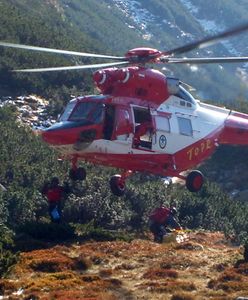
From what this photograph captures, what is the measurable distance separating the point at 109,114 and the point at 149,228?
11.8ft

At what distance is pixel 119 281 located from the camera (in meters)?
15.1

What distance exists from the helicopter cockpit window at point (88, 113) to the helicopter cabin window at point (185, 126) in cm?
279

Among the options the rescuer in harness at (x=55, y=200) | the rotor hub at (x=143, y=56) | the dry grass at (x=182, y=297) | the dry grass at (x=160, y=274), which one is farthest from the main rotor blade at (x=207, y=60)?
the dry grass at (x=182, y=297)

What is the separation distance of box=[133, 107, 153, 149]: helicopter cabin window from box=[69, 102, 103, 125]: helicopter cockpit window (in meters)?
1.16

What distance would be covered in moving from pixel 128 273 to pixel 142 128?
6.10m

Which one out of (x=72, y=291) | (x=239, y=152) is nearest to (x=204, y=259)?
(x=72, y=291)

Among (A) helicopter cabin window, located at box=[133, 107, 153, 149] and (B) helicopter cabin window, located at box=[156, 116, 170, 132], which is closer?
(A) helicopter cabin window, located at box=[133, 107, 153, 149]

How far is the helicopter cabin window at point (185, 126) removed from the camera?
22.6m

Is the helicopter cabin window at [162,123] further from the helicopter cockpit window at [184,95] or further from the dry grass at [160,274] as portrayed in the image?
the dry grass at [160,274]

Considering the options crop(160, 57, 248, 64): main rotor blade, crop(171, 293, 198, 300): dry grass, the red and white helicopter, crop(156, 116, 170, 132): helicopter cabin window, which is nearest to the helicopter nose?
the red and white helicopter

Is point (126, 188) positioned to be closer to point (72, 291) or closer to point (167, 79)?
point (167, 79)

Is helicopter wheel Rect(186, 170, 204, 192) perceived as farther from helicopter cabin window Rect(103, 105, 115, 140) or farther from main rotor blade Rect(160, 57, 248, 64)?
main rotor blade Rect(160, 57, 248, 64)

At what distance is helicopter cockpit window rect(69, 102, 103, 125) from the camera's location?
2050cm

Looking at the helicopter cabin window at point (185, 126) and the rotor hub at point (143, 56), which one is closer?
the rotor hub at point (143, 56)
